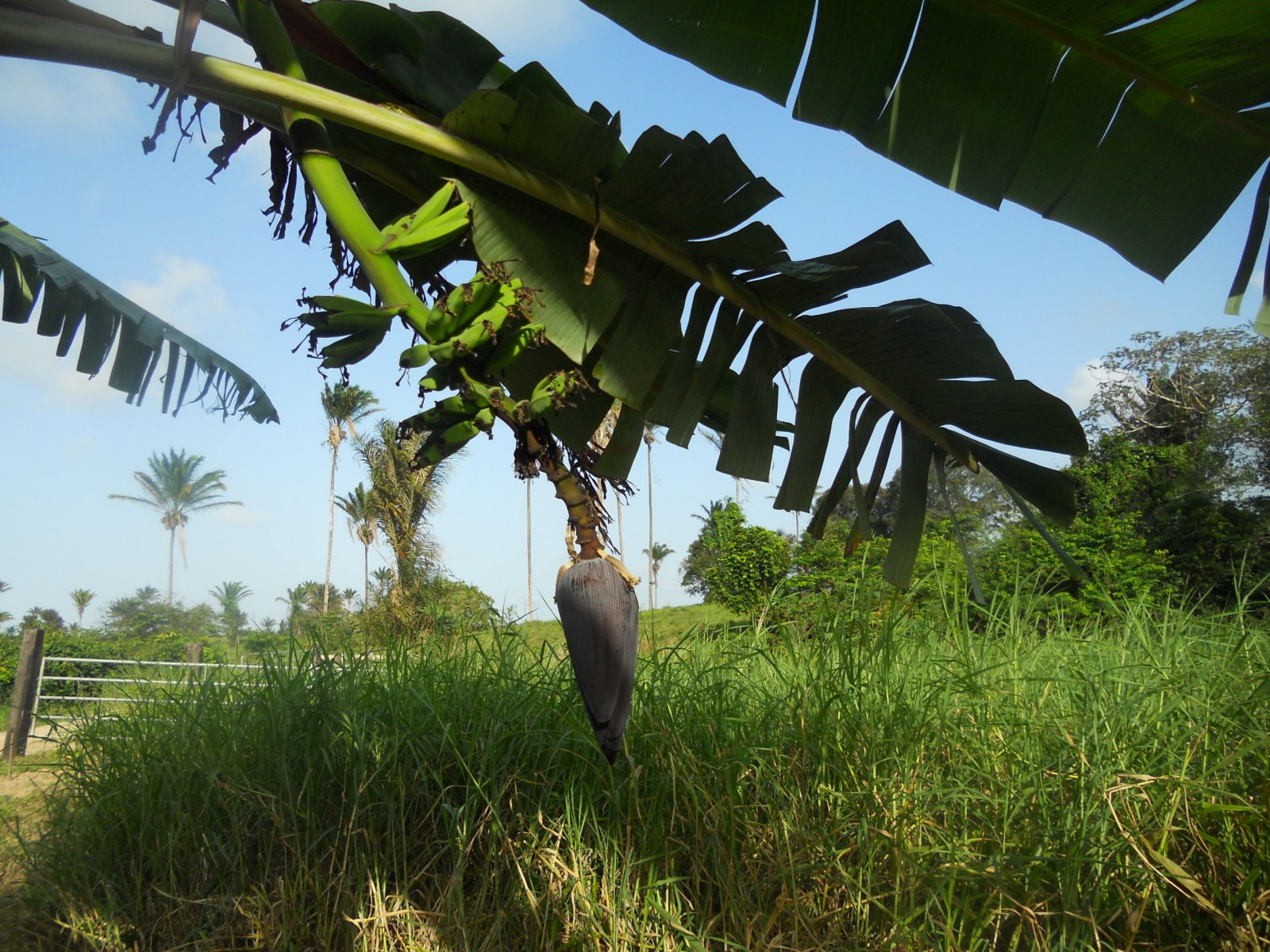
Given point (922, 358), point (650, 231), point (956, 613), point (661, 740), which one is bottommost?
point (661, 740)

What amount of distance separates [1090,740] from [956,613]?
0.80 meters

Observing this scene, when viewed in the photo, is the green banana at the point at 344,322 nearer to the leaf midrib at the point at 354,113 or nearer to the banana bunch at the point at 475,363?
the banana bunch at the point at 475,363

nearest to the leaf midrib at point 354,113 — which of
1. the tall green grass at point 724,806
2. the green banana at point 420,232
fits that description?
the green banana at point 420,232

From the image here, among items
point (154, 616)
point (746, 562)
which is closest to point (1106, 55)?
point (746, 562)

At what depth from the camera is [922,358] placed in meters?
2.11

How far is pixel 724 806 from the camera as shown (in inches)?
104

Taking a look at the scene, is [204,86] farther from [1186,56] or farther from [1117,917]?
[1117,917]

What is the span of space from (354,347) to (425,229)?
25 cm

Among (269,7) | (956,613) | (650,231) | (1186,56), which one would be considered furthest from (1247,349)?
(269,7)

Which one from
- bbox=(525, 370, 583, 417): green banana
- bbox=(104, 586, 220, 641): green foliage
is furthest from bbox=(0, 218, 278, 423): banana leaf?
bbox=(104, 586, 220, 641): green foliage

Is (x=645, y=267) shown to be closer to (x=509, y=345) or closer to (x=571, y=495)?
(x=509, y=345)

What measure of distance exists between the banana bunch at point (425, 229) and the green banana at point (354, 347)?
0.14 metres

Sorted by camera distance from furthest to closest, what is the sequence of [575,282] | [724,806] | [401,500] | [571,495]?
[401,500] < [724,806] < [575,282] < [571,495]

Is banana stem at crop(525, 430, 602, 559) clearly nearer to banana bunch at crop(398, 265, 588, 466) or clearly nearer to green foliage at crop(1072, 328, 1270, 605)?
banana bunch at crop(398, 265, 588, 466)
